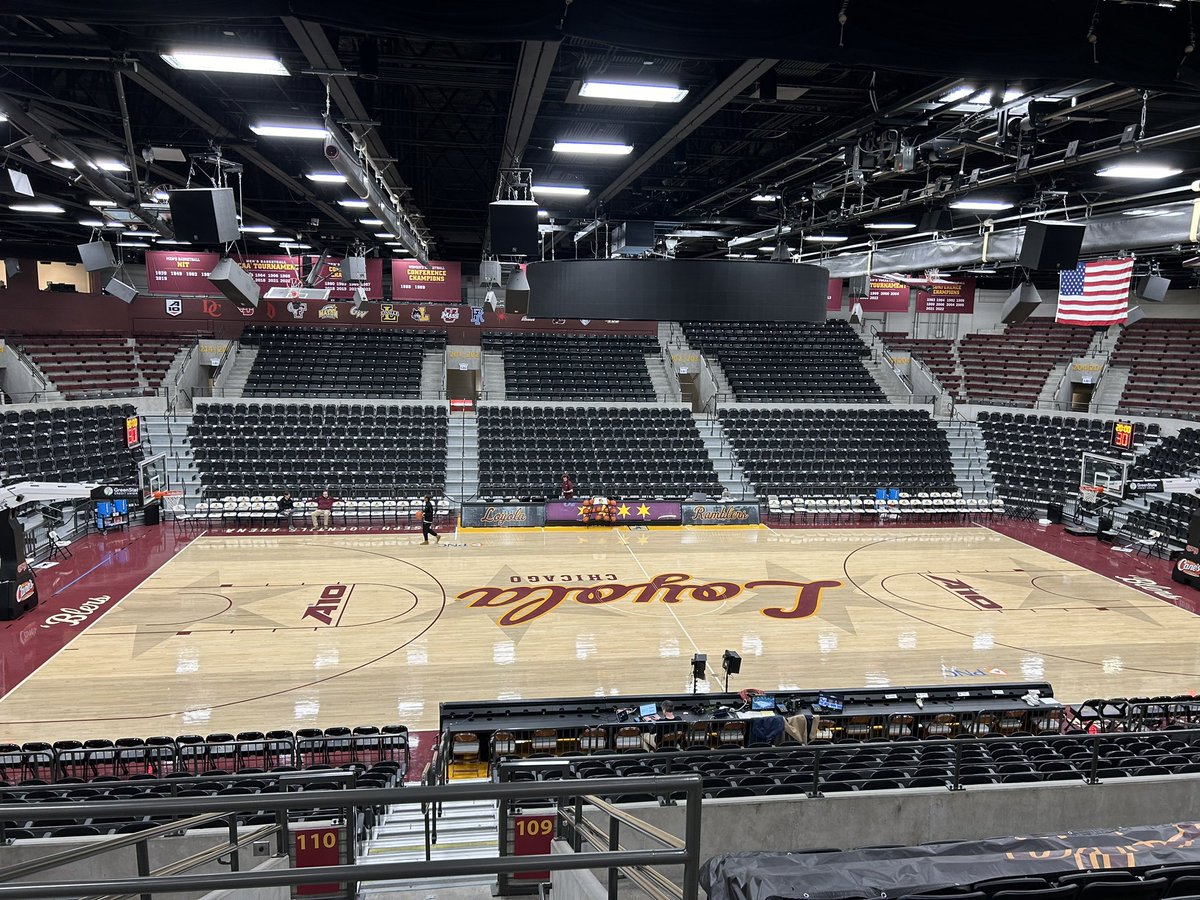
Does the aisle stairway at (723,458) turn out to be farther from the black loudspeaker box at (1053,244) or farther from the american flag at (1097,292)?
the black loudspeaker box at (1053,244)

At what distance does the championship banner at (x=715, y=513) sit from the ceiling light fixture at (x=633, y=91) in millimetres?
15530

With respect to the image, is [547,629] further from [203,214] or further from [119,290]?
[119,290]

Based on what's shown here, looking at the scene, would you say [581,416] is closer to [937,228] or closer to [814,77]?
[937,228]

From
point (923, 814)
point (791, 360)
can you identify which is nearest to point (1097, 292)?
point (923, 814)

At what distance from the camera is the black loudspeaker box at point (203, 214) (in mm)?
8906

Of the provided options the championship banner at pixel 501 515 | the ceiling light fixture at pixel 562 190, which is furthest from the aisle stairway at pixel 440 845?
the championship banner at pixel 501 515

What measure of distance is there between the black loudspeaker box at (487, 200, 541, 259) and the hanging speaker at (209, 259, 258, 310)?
3836mm

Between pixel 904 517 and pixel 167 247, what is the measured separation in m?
25.3

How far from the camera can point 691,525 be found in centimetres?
2225

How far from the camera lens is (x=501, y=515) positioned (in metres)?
21.5

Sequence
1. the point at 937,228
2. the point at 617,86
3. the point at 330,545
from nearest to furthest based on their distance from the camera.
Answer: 1. the point at 617,86
2. the point at 937,228
3. the point at 330,545

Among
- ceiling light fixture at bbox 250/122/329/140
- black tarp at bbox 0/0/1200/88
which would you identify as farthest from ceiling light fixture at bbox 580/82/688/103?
ceiling light fixture at bbox 250/122/329/140

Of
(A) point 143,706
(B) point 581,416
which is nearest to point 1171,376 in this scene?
(B) point 581,416

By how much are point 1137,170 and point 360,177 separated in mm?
10994
